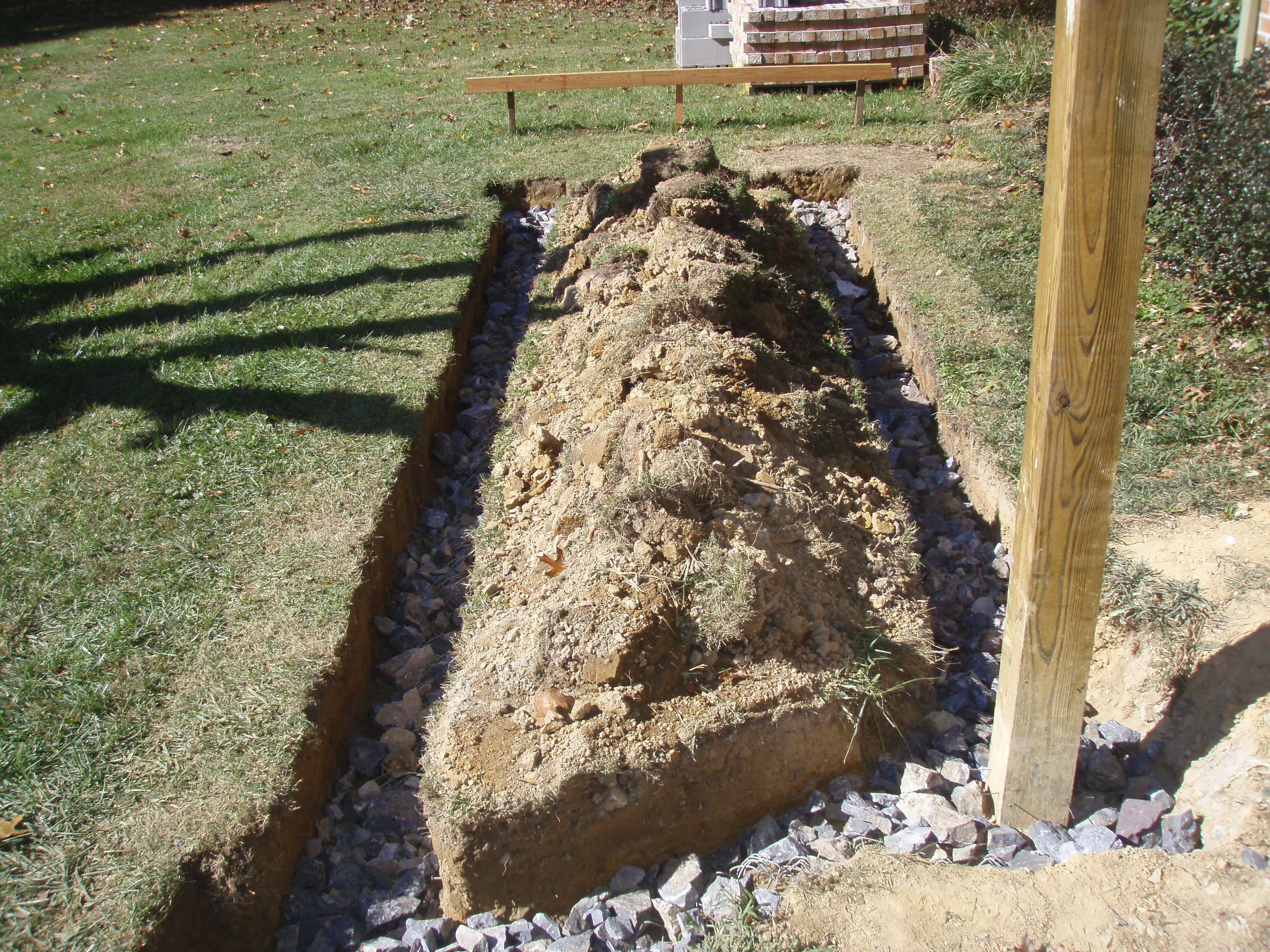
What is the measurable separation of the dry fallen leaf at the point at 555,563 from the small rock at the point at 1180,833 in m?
2.02

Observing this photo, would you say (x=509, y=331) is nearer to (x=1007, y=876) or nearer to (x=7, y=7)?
(x=1007, y=876)

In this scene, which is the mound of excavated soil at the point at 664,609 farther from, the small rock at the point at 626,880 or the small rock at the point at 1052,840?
Result: the small rock at the point at 1052,840

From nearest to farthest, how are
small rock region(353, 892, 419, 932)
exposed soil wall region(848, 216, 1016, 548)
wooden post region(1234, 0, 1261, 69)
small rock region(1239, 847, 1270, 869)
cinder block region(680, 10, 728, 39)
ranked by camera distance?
small rock region(1239, 847, 1270, 869) → small rock region(353, 892, 419, 932) → exposed soil wall region(848, 216, 1016, 548) → wooden post region(1234, 0, 1261, 69) → cinder block region(680, 10, 728, 39)

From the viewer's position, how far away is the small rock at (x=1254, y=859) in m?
2.18

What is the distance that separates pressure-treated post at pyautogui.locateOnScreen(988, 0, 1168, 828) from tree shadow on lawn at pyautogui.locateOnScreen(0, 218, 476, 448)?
10.1ft

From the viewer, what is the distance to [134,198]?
773 centimetres

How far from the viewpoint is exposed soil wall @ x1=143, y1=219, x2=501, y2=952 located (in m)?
2.38

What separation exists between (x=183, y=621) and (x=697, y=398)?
213 centimetres

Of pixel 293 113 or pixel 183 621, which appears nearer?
pixel 183 621

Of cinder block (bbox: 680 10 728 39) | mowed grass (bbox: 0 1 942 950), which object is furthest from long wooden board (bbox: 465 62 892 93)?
cinder block (bbox: 680 10 728 39)

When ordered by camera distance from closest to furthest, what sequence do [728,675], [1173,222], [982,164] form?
[728,675], [1173,222], [982,164]

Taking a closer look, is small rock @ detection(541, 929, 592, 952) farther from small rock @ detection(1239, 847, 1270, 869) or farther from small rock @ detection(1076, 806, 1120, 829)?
small rock @ detection(1239, 847, 1270, 869)

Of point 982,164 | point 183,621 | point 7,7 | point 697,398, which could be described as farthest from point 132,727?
point 7,7

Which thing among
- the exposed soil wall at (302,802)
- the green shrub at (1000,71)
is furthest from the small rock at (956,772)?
the green shrub at (1000,71)
